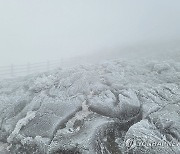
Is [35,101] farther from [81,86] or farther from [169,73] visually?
[169,73]

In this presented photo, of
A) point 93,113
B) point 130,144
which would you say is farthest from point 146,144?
point 93,113

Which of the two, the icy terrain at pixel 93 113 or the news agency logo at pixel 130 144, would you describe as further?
the icy terrain at pixel 93 113

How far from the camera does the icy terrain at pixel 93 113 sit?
15.9ft

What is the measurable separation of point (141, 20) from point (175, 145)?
187ft

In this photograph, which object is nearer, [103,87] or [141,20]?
[103,87]

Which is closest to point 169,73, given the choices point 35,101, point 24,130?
point 35,101

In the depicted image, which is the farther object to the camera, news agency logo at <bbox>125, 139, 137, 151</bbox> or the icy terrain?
the icy terrain

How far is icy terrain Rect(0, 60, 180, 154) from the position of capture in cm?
486

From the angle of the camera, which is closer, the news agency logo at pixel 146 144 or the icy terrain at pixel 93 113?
the news agency logo at pixel 146 144

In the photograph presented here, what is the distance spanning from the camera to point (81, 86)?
→ 690cm

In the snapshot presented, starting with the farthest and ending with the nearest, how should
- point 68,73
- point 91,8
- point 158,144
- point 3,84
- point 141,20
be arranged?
point 91,8, point 141,20, point 3,84, point 68,73, point 158,144

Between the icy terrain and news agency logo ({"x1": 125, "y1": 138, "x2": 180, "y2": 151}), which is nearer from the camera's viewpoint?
news agency logo ({"x1": 125, "y1": 138, "x2": 180, "y2": 151})

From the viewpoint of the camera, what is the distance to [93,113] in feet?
19.1

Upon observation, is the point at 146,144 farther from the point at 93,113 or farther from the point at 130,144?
the point at 93,113
